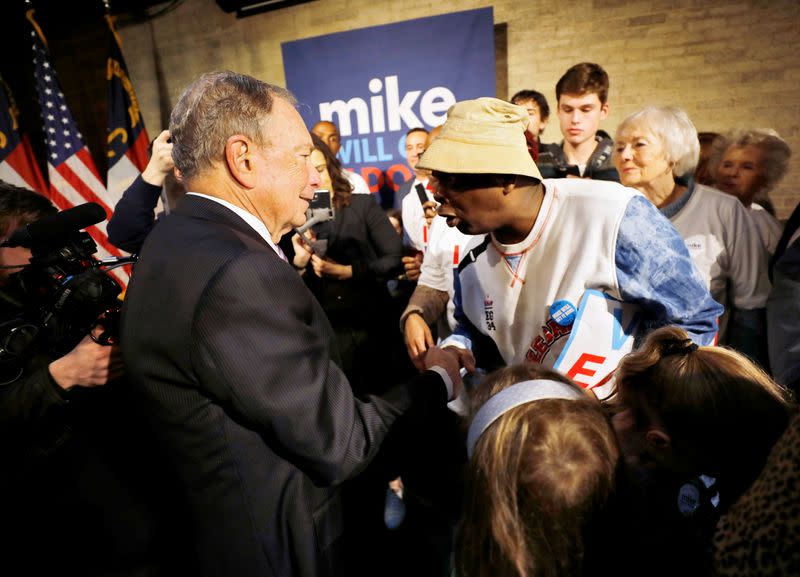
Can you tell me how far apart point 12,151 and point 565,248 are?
6264mm

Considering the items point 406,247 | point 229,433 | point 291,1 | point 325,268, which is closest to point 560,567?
point 229,433

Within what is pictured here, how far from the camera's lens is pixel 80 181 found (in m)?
5.07

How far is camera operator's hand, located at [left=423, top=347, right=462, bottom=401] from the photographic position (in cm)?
141

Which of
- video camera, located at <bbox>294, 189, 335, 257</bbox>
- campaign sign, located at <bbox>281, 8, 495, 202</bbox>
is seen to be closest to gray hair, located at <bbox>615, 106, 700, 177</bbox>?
video camera, located at <bbox>294, 189, 335, 257</bbox>

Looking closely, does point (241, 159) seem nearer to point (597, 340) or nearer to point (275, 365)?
point (275, 365)

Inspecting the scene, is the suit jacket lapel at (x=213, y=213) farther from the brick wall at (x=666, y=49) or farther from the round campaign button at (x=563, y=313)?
the brick wall at (x=666, y=49)

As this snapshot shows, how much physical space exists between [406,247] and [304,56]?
3497 mm

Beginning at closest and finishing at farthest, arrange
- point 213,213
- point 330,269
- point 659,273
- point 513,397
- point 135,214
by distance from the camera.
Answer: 1. point 513,397
2. point 213,213
3. point 659,273
4. point 135,214
5. point 330,269

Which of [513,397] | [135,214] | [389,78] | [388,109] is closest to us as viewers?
[513,397]

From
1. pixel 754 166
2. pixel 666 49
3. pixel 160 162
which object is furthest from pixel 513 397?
pixel 666 49

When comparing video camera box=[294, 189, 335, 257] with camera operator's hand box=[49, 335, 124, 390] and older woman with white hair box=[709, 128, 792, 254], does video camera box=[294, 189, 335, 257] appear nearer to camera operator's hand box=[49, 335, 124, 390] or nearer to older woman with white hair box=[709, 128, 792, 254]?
camera operator's hand box=[49, 335, 124, 390]

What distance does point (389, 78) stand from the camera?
5152 mm

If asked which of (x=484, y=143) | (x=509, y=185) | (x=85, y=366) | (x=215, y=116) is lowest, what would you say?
(x=85, y=366)

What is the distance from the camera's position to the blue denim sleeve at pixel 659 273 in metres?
1.31
